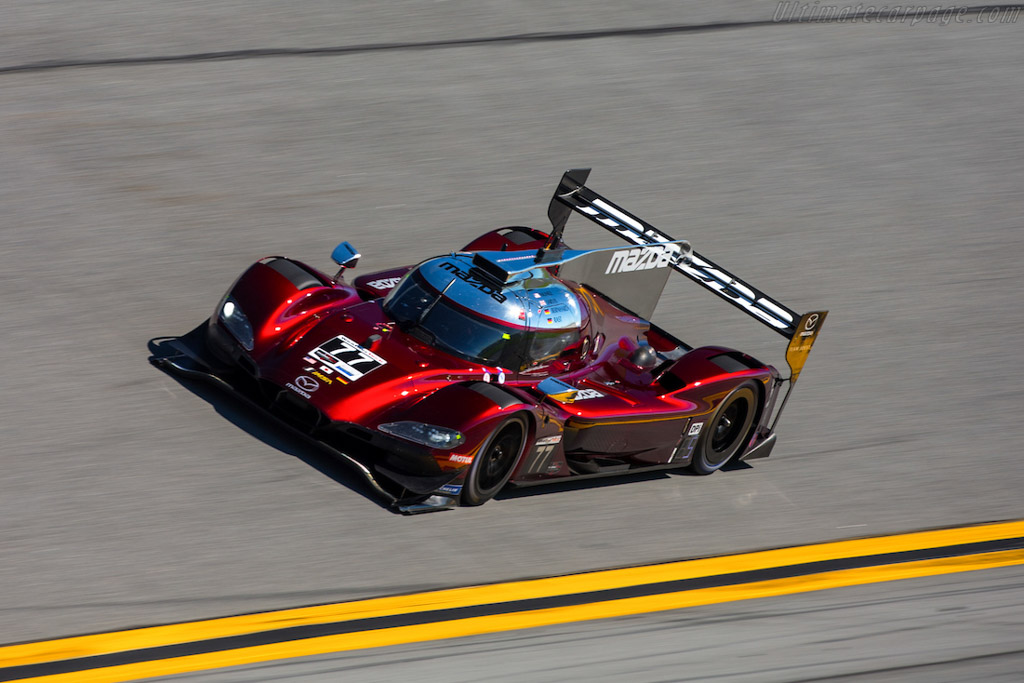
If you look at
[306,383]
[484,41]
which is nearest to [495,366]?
[306,383]

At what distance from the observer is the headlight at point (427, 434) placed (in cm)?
805

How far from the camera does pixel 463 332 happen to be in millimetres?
9219

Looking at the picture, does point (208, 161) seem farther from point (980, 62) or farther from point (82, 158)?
point (980, 62)

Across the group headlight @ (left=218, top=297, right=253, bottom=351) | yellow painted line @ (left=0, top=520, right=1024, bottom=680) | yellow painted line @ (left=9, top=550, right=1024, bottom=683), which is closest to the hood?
headlight @ (left=218, top=297, right=253, bottom=351)

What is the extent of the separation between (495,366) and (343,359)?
45.2 inches

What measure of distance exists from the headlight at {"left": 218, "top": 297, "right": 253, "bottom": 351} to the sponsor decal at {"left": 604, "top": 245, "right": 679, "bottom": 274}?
2869 mm

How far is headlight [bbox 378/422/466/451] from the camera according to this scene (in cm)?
805

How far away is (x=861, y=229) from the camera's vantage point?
1448 cm

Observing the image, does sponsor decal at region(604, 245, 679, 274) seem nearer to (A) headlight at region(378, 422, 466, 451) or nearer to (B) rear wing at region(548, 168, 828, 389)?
(B) rear wing at region(548, 168, 828, 389)

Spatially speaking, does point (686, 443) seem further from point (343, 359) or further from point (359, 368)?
point (343, 359)

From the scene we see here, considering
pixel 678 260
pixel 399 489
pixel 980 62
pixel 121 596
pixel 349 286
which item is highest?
pixel 980 62

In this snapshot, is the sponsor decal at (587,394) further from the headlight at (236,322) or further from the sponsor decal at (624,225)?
the headlight at (236,322)

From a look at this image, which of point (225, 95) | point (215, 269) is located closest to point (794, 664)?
point (215, 269)

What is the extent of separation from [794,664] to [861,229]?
8052 millimetres
